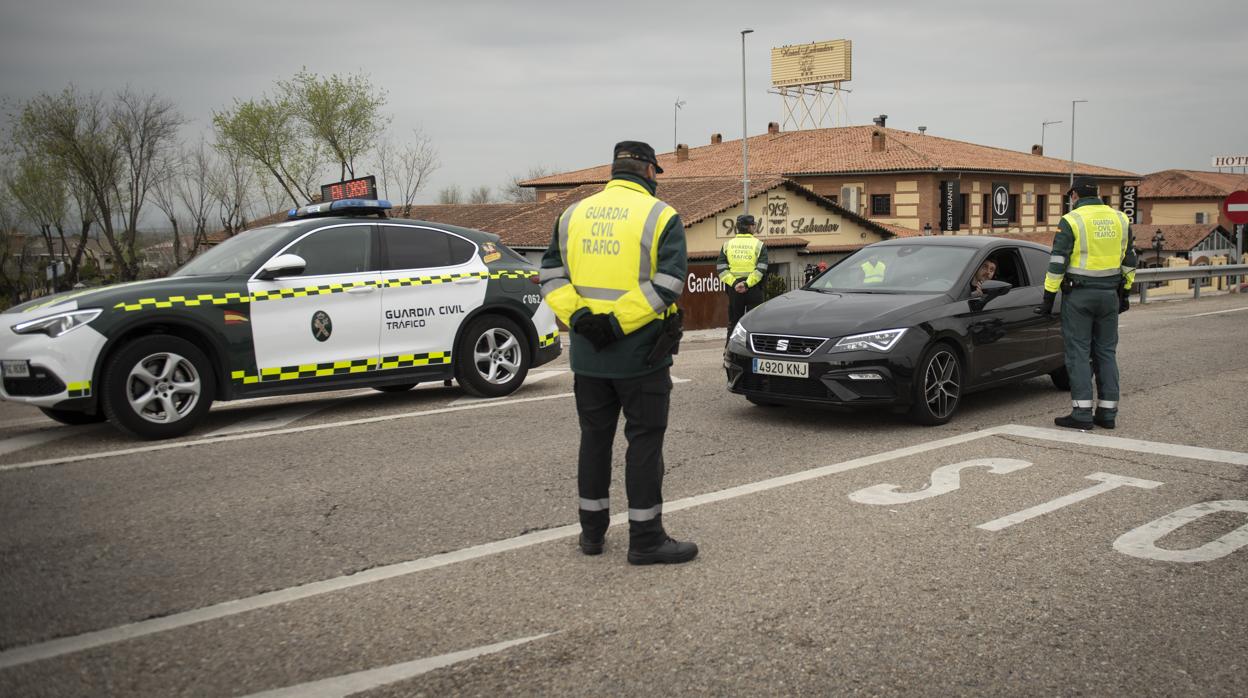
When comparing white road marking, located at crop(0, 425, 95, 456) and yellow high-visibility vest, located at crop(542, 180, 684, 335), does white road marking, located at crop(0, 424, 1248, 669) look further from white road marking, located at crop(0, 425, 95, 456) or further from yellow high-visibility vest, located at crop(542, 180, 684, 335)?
white road marking, located at crop(0, 425, 95, 456)

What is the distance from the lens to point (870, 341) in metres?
7.28

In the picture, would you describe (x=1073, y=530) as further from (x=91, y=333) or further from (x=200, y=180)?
(x=200, y=180)

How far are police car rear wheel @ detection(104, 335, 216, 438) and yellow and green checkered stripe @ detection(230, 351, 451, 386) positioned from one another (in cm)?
31

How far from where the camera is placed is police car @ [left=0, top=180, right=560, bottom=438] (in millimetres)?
7117

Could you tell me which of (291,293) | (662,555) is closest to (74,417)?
(291,293)

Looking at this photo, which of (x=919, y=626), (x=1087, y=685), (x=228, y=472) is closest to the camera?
(x=1087, y=685)

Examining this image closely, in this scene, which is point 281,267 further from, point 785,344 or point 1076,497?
point 1076,497

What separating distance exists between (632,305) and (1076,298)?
4.53 meters

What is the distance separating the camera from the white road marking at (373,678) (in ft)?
10.5

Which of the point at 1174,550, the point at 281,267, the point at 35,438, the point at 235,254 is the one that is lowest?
the point at 1174,550

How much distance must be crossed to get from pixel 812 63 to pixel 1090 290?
2389 inches

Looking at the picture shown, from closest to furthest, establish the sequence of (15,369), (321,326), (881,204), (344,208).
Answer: (15,369) < (321,326) < (344,208) < (881,204)

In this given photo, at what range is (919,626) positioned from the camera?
12.2ft

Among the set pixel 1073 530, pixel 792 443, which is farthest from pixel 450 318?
pixel 1073 530
